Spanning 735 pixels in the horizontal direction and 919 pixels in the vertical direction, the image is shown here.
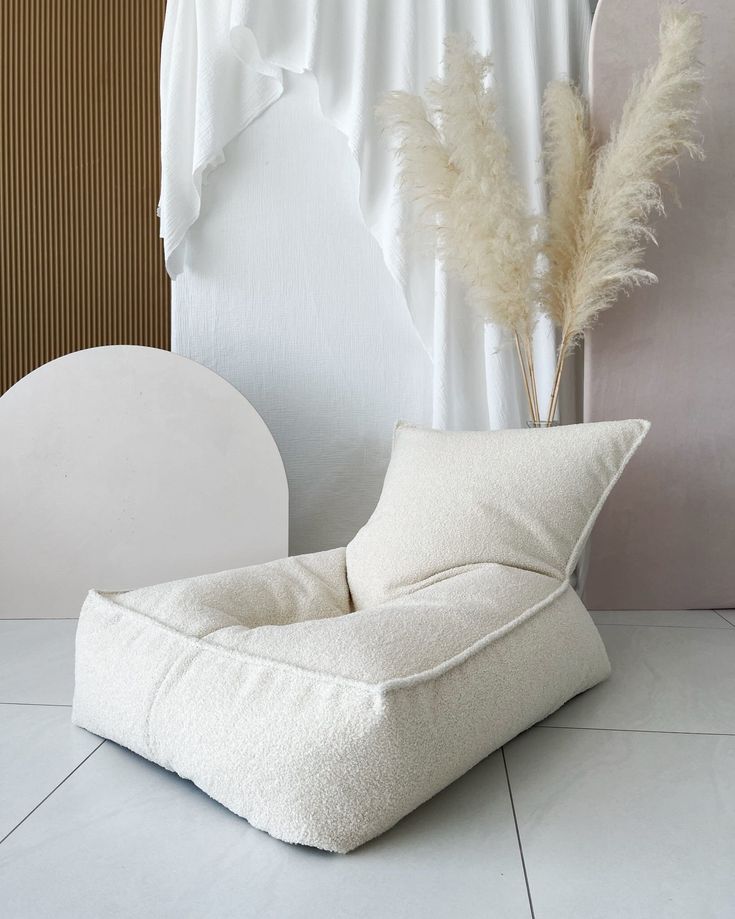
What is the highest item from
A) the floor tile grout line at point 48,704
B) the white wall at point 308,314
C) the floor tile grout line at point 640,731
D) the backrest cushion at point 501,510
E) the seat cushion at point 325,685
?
the white wall at point 308,314

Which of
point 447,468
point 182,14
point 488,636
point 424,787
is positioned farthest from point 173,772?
point 182,14

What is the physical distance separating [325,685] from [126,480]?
3.65ft

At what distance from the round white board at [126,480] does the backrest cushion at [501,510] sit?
0.49 m

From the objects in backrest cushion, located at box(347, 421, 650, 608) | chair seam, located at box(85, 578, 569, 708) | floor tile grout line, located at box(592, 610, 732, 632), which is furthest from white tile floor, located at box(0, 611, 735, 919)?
floor tile grout line, located at box(592, 610, 732, 632)

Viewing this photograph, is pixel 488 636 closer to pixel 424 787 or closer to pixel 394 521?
pixel 424 787

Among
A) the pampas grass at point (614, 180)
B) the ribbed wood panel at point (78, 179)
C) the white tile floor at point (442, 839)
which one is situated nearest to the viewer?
the white tile floor at point (442, 839)

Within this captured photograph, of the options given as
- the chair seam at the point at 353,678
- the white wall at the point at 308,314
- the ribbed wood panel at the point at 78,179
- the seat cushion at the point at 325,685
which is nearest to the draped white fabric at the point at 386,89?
the white wall at the point at 308,314

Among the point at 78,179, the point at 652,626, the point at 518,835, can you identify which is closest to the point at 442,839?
the point at 518,835

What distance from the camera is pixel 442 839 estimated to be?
951mm

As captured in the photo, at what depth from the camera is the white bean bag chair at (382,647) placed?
0.94m

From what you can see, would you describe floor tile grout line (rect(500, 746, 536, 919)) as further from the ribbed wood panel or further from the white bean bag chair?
the ribbed wood panel

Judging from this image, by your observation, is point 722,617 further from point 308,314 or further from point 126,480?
point 126,480

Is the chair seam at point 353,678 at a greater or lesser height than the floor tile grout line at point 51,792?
greater

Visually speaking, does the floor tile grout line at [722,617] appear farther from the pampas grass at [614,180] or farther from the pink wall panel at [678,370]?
the pampas grass at [614,180]
